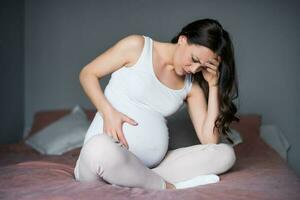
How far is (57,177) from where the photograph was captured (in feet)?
5.65

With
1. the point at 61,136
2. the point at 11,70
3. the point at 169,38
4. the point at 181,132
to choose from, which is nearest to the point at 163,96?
the point at 181,132

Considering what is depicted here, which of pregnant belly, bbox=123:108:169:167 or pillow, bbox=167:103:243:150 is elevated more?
pregnant belly, bbox=123:108:169:167

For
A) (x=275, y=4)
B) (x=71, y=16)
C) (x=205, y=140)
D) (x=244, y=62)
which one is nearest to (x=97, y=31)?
(x=71, y=16)

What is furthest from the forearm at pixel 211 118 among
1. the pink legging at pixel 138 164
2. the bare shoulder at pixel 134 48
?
the bare shoulder at pixel 134 48

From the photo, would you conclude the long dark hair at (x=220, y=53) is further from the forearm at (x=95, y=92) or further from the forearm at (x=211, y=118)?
the forearm at (x=95, y=92)

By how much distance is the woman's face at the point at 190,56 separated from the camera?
1791 millimetres

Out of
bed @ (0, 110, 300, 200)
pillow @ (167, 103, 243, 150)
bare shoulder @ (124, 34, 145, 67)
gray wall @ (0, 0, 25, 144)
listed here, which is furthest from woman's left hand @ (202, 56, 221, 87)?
gray wall @ (0, 0, 25, 144)

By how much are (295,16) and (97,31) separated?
155 cm

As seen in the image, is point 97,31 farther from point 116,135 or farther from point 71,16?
point 116,135

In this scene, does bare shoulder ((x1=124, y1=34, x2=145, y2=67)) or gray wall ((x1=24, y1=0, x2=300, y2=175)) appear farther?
gray wall ((x1=24, y1=0, x2=300, y2=175))

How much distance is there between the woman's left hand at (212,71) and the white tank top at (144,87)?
0.18 m

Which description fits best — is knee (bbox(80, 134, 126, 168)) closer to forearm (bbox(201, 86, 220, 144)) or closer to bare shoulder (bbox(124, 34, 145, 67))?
bare shoulder (bbox(124, 34, 145, 67))

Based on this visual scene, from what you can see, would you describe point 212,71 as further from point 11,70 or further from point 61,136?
point 11,70

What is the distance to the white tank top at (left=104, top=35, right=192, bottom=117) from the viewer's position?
184cm
